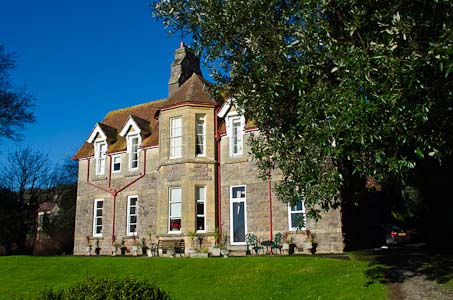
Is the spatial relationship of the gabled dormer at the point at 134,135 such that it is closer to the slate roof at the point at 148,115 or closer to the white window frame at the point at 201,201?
the slate roof at the point at 148,115

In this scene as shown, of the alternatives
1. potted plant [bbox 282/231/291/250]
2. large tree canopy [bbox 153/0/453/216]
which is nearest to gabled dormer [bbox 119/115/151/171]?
potted plant [bbox 282/231/291/250]

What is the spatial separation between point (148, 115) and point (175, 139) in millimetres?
7234

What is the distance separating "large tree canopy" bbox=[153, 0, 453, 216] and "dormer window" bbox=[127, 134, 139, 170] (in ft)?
54.8

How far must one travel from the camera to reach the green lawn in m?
13.0

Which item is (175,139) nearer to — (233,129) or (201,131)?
(201,131)

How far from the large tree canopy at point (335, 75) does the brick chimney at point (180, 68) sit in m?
16.4

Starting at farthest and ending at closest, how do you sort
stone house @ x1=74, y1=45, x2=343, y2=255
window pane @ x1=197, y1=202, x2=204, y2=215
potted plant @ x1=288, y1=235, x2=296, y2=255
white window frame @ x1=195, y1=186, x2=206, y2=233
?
window pane @ x1=197, y1=202, x2=204, y2=215 → white window frame @ x1=195, y1=186, x2=206, y2=233 → stone house @ x1=74, y1=45, x2=343, y2=255 → potted plant @ x1=288, y1=235, x2=296, y2=255

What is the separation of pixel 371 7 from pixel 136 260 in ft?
51.5

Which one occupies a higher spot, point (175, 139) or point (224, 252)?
point (175, 139)

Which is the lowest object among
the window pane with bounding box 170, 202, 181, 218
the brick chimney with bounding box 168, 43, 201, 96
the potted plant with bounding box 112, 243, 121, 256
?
the potted plant with bounding box 112, 243, 121, 256

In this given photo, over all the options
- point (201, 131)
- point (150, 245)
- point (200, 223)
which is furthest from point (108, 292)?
point (150, 245)

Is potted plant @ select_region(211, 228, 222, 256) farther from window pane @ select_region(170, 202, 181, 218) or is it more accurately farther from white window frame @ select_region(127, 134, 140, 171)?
white window frame @ select_region(127, 134, 140, 171)

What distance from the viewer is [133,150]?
95.0 feet

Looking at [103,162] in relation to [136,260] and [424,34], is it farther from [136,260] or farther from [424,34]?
[424,34]
